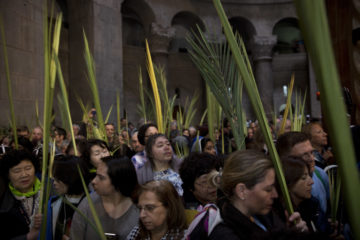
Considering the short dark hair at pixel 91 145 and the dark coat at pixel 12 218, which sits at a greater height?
the short dark hair at pixel 91 145

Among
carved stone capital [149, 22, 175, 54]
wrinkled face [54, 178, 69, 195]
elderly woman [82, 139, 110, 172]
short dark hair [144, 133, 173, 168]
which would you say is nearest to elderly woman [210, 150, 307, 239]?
wrinkled face [54, 178, 69, 195]

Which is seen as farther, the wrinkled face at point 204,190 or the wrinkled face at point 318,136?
the wrinkled face at point 318,136

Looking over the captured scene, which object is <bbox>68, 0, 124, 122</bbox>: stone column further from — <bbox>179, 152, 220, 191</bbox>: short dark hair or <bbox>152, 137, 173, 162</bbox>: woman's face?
<bbox>179, 152, 220, 191</bbox>: short dark hair

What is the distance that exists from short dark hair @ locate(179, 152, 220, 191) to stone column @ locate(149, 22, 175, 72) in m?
12.6

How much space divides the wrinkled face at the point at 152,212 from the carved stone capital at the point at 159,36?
13882mm

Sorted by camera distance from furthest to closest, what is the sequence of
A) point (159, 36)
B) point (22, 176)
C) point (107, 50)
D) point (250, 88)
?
point (159, 36), point (107, 50), point (22, 176), point (250, 88)

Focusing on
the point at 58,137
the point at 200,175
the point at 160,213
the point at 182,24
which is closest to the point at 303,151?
the point at 200,175

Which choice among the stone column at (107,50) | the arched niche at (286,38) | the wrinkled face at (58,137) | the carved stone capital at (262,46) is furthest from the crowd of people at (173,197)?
the arched niche at (286,38)

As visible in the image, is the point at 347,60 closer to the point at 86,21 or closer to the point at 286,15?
the point at 86,21

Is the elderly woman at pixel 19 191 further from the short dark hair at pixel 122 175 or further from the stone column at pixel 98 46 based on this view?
the stone column at pixel 98 46

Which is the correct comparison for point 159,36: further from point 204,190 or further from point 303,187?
point 303,187

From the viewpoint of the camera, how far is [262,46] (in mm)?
17047

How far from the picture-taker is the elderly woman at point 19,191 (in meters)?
2.18

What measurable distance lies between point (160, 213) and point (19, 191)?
1296 millimetres
